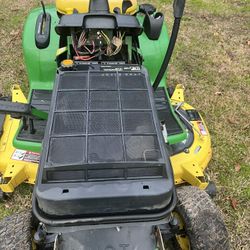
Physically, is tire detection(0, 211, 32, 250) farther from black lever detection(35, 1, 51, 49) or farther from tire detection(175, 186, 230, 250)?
black lever detection(35, 1, 51, 49)

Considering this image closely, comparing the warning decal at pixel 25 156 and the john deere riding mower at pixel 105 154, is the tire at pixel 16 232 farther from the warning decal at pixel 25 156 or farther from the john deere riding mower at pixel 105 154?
the warning decal at pixel 25 156

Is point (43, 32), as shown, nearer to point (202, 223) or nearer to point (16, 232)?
point (16, 232)

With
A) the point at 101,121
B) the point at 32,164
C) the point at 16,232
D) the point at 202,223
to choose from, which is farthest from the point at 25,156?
the point at 202,223

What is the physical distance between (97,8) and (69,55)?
0.37 metres

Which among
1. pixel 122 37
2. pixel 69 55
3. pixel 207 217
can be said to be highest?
pixel 122 37

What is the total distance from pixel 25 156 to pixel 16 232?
84 cm

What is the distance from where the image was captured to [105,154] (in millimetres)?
1712

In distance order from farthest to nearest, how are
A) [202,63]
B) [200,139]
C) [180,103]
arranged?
1. [202,63]
2. [180,103]
3. [200,139]

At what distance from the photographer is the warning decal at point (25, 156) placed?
8.95 ft

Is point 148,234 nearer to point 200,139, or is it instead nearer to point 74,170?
point 74,170

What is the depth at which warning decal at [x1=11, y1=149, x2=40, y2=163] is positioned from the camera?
2.73m

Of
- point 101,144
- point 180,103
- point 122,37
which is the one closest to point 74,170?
point 101,144

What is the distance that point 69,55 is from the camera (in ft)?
8.74

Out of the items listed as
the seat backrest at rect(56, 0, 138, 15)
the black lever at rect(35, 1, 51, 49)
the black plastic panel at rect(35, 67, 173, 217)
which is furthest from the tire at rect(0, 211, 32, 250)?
the seat backrest at rect(56, 0, 138, 15)
